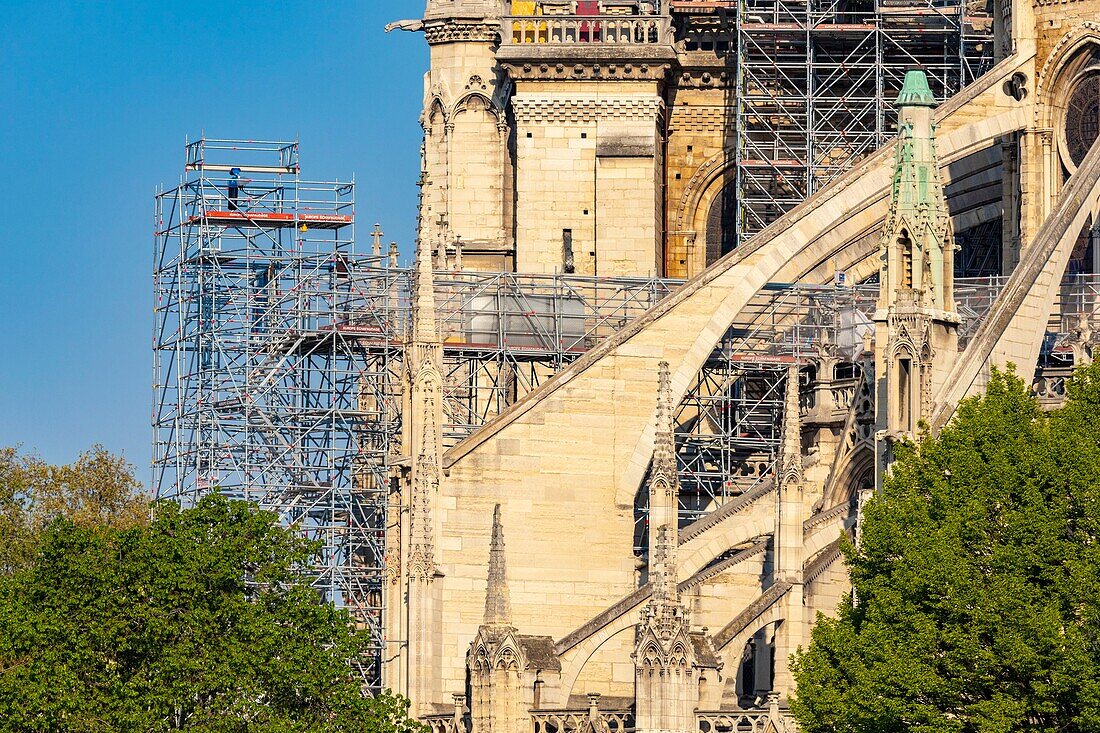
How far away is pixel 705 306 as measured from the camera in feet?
202

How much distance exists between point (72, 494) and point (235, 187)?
7397 millimetres

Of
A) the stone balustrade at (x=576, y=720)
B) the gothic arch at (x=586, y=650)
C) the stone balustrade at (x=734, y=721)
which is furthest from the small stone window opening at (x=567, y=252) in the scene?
the stone balustrade at (x=734, y=721)

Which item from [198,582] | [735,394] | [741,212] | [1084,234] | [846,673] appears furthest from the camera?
[741,212]

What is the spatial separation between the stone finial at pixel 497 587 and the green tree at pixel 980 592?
8386mm

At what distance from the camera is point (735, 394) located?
66125 millimetres

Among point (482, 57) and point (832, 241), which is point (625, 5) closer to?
point (482, 57)

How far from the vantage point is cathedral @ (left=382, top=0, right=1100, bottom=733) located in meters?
52.8

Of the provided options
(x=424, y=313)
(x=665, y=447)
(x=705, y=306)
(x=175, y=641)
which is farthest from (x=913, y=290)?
(x=175, y=641)

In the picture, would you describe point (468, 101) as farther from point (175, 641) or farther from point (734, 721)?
point (734, 721)

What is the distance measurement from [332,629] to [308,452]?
16912 mm

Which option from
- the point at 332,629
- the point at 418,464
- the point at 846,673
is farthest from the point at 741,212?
the point at 846,673

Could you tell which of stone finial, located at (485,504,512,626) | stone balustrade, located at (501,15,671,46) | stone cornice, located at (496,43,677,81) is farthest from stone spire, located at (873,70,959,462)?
stone balustrade, located at (501,15,671,46)

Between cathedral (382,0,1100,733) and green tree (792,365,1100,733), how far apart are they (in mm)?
3845

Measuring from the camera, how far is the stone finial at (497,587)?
52969 mm
